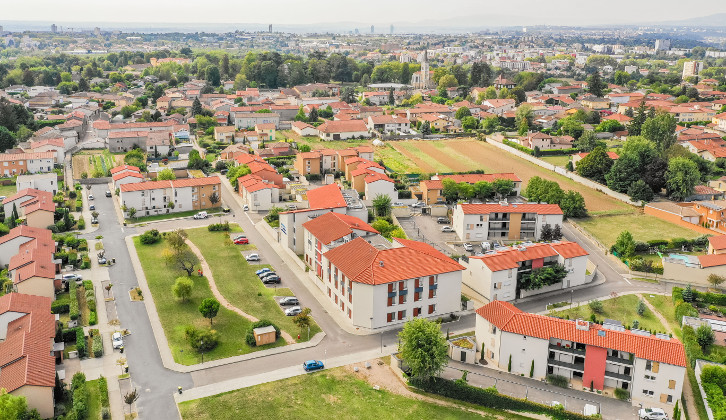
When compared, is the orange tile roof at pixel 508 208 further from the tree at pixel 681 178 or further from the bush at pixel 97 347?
the bush at pixel 97 347

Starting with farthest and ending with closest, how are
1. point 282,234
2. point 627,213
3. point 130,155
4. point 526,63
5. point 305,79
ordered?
point 526,63 < point 305,79 < point 130,155 < point 627,213 < point 282,234

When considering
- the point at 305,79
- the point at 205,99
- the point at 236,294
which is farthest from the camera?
the point at 305,79

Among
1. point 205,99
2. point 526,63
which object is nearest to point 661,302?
point 205,99

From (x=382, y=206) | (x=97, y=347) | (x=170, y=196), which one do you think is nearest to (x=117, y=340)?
(x=97, y=347)

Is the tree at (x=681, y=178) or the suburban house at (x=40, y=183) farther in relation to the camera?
the tree at (x=681, y=178)

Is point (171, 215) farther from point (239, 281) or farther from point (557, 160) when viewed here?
point (557, 160)

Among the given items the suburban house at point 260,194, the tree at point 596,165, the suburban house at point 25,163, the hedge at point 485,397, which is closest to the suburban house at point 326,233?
the suburban house at point 260,194

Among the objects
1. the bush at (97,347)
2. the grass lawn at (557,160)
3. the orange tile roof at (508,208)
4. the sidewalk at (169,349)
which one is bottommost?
the sidewalk at (169,349)

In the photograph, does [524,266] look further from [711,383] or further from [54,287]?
[54,287]
